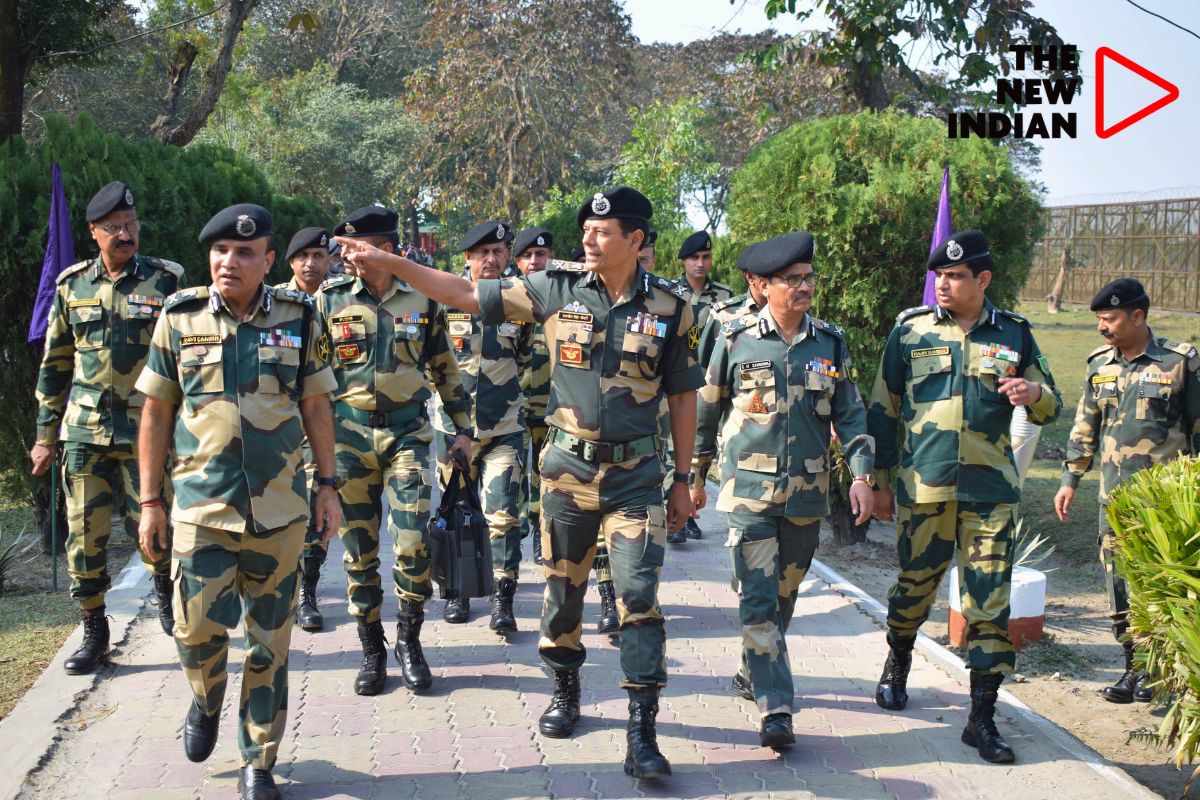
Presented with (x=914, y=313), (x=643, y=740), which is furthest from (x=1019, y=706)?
(x=643, y=740)

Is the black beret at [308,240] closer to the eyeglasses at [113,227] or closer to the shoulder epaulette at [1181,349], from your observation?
the eyeglasses at [113,227]

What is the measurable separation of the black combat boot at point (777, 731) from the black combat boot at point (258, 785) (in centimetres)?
200

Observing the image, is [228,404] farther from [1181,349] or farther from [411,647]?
[1181,349]

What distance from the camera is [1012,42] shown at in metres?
11.8

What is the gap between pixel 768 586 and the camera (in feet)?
16.9

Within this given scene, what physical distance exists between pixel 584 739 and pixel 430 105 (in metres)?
23.2

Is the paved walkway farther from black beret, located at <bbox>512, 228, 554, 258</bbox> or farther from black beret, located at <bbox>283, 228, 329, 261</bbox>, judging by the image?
black beret, located at <bbox>512, 228, 554, 258</bbox>

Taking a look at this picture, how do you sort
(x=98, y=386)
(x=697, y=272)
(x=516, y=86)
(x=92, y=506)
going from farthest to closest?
(x=516, y=86)
(x=697, y=272)
(x=98, y=386)
(x=92, y=506)

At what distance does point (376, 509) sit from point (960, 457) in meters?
2.83

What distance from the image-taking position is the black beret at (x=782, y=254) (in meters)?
5.24

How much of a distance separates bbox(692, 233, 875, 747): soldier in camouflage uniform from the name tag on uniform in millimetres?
2177

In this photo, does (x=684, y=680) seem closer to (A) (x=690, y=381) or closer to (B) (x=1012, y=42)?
(A) (x=690, y=381)

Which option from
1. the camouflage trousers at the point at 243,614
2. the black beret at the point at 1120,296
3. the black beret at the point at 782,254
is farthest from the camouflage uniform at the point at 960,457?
the camouflage trousers at the point at 243,614

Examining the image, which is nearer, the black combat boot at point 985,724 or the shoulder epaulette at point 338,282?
the black combat boot at point 985,724
